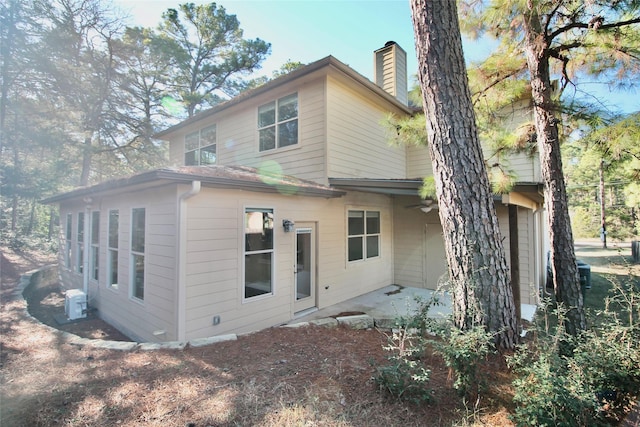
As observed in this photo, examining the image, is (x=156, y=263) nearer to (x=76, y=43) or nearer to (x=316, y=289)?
(x=316, y=289)

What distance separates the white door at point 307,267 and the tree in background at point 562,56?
4265 millimetres

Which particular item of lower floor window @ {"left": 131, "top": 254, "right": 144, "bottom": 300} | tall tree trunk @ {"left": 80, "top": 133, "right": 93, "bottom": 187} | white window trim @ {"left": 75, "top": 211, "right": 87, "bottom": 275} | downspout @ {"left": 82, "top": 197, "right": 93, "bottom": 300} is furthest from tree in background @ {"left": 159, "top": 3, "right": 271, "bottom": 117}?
lower floor window @ {"left": 131, "top": 254, "right": 144, "bottom": 300}

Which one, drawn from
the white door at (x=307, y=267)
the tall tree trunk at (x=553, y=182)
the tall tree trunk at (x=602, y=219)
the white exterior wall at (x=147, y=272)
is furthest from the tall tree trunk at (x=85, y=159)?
the tall tree trunk at (x=602, y=219)

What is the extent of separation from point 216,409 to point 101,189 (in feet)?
18.3

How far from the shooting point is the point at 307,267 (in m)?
6.83

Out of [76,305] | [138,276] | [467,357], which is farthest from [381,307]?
[76,305]

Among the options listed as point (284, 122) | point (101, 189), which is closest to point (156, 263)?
point (101, 189)

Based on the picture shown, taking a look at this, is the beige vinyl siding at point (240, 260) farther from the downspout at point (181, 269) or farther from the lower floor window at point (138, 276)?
the lower floor window at point (138, 276)

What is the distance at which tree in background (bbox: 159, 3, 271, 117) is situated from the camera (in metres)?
16.6

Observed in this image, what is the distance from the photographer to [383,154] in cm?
912

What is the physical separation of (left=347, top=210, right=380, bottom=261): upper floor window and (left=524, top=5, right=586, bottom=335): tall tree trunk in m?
4.42

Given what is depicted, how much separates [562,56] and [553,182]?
6.04ft

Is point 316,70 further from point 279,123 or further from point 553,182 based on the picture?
point 553,182

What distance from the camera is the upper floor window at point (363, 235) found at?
7898mm
